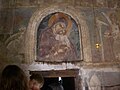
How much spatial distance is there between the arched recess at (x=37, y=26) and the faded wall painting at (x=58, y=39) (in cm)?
17

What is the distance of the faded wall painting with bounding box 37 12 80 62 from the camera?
812 cm

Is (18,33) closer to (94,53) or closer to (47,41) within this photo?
(47,41)

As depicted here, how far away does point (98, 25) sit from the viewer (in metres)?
8.65

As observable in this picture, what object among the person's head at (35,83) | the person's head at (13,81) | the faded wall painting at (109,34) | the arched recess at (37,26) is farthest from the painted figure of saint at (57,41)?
the person's head at (13,81)

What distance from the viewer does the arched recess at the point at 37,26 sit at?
802 cm

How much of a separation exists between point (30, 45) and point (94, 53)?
2566 mm

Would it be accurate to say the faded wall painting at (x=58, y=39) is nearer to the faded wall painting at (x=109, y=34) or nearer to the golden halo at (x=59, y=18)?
the golden halo at (x=59, y=18)

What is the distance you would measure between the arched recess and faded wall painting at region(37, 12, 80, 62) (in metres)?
0.17

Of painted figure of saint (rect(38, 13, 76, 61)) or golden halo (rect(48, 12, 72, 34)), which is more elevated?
golden halo (rect(48, 12, 72, 34))

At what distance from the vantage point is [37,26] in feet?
27.5

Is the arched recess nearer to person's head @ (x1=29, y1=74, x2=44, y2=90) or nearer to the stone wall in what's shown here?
the stone wall

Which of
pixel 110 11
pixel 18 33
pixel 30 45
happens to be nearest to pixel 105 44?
pixel 110 11

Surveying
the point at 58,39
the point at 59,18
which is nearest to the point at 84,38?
the point at 58,39

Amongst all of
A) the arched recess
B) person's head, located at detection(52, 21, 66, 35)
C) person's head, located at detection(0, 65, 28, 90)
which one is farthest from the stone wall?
person's head, located at detection(0, 65, 28, 90)
